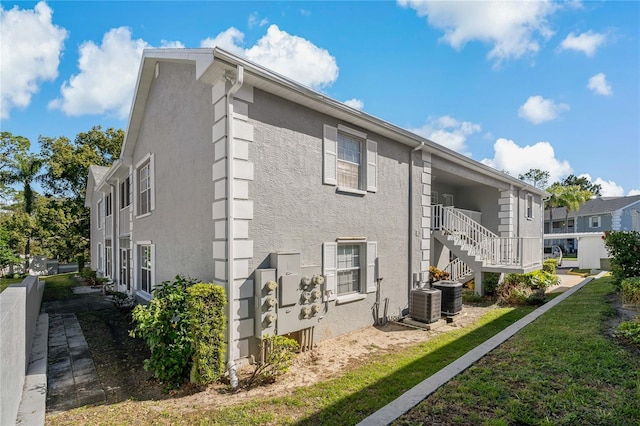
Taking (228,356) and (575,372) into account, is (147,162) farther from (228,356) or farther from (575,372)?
(575,372)

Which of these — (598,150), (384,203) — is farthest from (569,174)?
(384,203)

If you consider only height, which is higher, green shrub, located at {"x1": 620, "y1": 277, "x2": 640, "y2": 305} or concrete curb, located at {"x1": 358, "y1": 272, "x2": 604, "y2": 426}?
green shrub, located at {"x1": 620, "y1": 277, "x2": 640, "y2": 305}

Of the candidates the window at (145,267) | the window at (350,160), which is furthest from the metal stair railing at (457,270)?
the window at (145,267)

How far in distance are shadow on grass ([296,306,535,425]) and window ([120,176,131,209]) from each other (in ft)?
39.1

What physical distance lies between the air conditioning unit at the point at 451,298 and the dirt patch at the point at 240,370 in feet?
1.07

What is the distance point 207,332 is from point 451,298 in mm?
7046

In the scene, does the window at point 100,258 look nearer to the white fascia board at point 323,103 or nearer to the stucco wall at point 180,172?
the stucco wall at point 180,172

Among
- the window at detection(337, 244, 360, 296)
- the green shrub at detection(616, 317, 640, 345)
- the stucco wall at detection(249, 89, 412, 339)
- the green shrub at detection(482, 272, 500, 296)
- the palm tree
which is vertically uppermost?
the palm tree

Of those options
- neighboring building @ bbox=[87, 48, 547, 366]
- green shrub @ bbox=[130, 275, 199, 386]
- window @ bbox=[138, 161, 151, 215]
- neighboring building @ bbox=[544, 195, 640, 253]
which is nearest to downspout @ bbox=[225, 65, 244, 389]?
neighboring building @ bbox=[87, 48, 547, 366]

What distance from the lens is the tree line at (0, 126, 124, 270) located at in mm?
26172

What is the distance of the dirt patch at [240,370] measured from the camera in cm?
507

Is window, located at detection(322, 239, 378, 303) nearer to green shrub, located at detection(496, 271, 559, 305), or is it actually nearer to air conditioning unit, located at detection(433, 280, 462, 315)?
air conditioning unit, located at detection(433, 280, 462, 315)

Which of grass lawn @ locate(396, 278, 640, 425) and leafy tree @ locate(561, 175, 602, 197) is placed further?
leafy tree @ locate(561, 175, 602, 197)

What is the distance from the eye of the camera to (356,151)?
28.3ft
